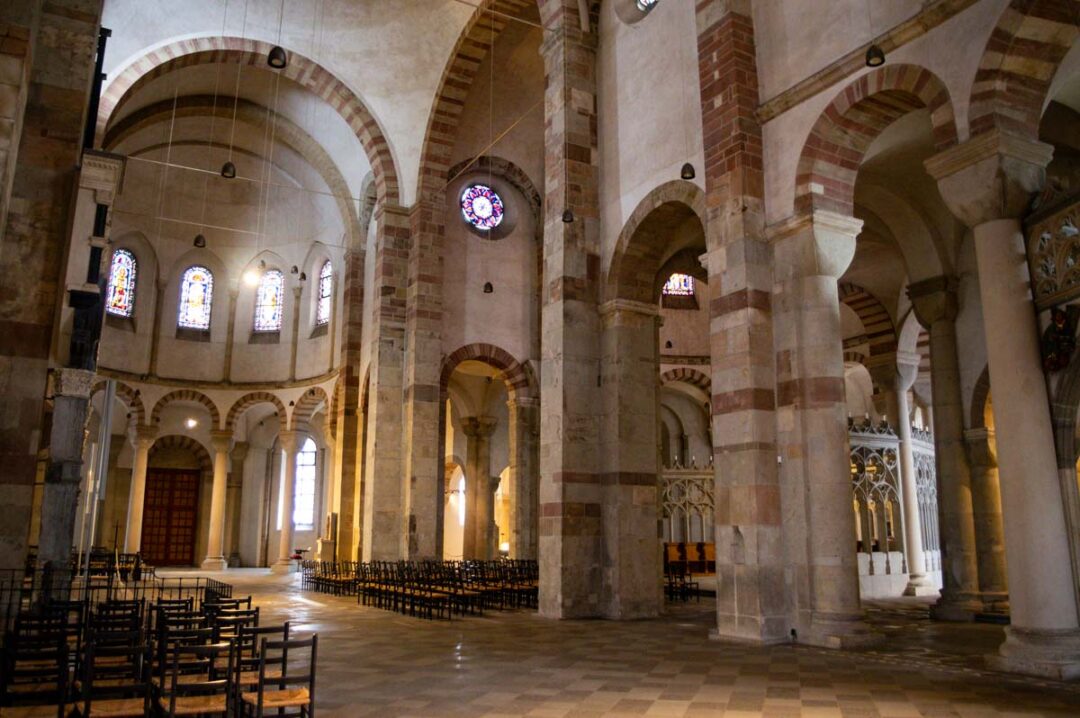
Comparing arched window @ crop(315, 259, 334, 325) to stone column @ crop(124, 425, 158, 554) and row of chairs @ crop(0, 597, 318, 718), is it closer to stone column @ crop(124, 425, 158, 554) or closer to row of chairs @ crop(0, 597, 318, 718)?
stone column @ crop(124, 425, 158, 554)

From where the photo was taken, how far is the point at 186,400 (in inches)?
1080

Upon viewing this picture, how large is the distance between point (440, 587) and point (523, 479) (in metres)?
7.55

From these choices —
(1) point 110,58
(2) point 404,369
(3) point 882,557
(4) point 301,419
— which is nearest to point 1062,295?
(3) point 882,557

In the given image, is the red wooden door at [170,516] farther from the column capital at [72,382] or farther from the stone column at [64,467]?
the column capital at [72,382]

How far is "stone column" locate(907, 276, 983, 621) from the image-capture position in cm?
1201

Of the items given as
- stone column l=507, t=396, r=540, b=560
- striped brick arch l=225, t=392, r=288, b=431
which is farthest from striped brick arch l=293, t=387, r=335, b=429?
stone column l=507, t=396, r=540, b=560

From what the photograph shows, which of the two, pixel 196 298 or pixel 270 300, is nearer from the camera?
pixel 196 298

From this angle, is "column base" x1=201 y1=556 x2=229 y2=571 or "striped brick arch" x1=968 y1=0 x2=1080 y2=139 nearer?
"striped brick arch" x1=968 y1=0 x2=1080 y2=139

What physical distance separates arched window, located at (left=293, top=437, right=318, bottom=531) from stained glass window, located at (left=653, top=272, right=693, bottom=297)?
1497 cm

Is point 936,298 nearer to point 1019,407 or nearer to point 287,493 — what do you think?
point 1019,407

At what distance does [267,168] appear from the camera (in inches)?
1067

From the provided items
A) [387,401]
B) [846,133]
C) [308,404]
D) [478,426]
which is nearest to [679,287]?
[478,426]

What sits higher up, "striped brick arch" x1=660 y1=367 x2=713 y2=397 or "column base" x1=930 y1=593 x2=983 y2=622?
"striped brick arch" x1=660 y1=367 x2=713 y2=397

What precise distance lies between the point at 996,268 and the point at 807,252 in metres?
2.54
